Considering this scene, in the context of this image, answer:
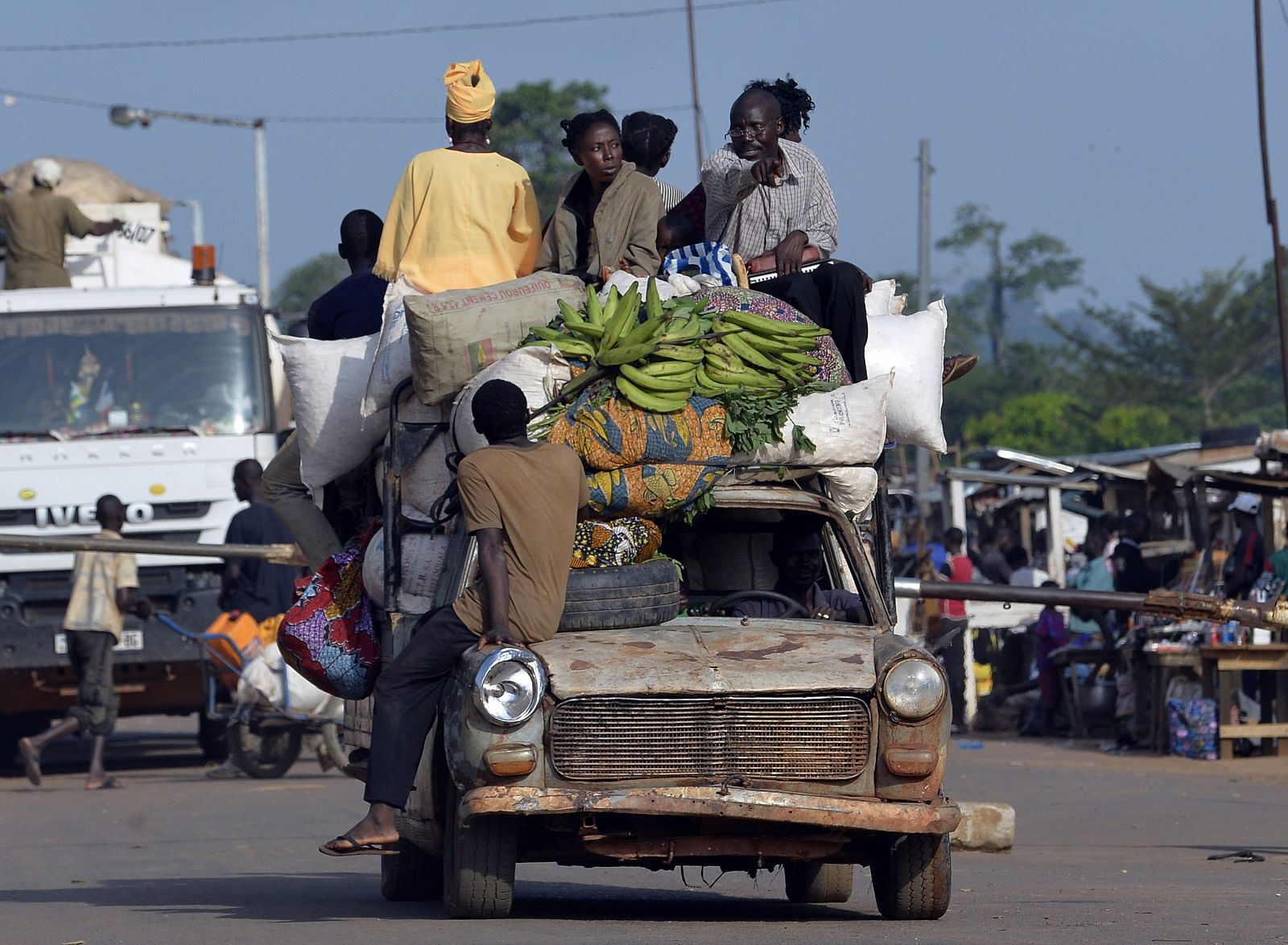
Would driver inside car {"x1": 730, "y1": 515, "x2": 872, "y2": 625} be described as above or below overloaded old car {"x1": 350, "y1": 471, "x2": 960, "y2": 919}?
above

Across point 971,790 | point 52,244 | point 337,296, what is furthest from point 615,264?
point 52,244

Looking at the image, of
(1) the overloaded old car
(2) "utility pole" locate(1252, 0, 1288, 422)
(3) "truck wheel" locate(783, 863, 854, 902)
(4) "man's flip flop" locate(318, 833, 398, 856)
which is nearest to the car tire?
(1) the overloaded old car

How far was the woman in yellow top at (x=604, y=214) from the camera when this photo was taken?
888 centimetres

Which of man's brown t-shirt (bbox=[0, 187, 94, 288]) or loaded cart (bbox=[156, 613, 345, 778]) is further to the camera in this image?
man's brown t-shirt (bbox=[0, 187, 94, 288])

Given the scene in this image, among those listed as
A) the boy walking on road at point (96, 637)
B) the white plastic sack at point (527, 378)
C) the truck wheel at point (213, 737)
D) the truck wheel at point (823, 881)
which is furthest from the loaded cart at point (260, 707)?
the white plastic sack at point (527, 378)

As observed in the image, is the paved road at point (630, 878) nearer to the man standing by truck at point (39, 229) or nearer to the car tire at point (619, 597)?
the car tire at point (619, 597)

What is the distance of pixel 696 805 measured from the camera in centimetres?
680

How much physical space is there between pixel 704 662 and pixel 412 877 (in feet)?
7.37

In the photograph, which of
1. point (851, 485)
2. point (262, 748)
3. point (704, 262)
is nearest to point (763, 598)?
point (851, 485)

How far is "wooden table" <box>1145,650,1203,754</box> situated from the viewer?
17.0 meters

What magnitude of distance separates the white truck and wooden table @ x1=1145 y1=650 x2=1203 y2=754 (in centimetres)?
751

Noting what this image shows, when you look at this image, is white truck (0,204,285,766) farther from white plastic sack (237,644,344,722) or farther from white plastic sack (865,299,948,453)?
white plastic sack (865,299,948,453)

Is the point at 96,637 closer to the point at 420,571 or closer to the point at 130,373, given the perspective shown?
the point at 130,373

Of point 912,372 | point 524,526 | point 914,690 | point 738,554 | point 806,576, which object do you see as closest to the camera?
point 914,690
